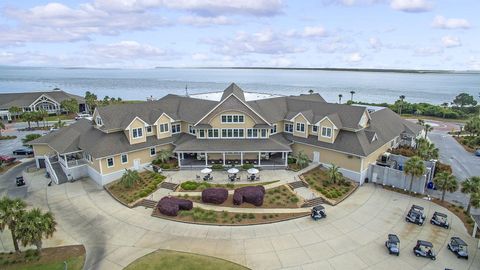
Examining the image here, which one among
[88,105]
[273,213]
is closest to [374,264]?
[273,213]

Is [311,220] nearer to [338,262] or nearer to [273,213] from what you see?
[273,213]

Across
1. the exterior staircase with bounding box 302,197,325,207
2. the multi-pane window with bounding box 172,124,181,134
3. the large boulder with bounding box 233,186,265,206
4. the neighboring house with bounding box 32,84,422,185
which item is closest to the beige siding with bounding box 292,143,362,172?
the neighboring house with bounding box 32,84,422,185

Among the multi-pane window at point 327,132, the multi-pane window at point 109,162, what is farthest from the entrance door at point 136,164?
the multi-pane window at point 327,132

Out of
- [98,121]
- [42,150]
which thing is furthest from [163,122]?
[42,150]

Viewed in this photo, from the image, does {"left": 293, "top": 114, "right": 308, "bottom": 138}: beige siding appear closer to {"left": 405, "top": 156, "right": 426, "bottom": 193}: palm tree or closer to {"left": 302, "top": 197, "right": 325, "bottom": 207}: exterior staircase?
{"left": 302, "top": 197, "right": 325, "bottom": 207}: exterior staircase

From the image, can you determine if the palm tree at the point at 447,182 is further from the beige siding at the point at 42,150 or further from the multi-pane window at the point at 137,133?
the beige siding at the point at 42,150

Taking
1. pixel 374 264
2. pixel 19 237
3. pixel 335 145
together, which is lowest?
pixel 374 264

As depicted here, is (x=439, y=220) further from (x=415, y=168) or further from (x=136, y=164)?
(x=136, y=164)
